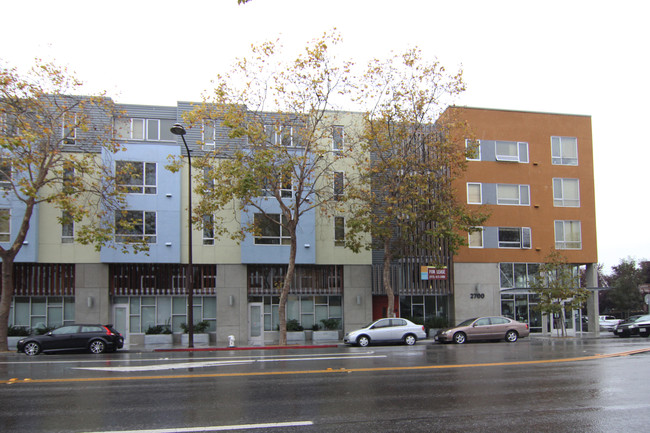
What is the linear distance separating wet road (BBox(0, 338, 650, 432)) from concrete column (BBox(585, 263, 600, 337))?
1912 centimetres

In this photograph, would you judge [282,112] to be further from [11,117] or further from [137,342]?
[137,342]

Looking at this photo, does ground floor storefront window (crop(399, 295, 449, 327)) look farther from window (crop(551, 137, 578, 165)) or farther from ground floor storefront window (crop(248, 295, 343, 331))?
window (crop(551, 137, 578, 165))

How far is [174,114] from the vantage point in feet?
95.7

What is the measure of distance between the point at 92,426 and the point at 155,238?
823 inches

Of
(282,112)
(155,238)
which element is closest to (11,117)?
(155,238)

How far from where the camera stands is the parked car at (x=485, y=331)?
24969 millimetres

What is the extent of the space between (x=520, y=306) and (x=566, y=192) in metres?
7.65

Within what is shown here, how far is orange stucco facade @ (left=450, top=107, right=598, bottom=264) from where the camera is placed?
31.8m

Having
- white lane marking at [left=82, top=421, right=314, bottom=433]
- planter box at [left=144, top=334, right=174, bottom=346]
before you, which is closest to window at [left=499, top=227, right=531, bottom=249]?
planter box at [left=144, top=334, right=174, bottom=346]

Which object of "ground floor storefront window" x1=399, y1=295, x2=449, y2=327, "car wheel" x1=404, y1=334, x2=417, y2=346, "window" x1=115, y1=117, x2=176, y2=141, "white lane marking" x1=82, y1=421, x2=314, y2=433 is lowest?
"car wheel" x1=404, y1=334, x2=417, y2=346

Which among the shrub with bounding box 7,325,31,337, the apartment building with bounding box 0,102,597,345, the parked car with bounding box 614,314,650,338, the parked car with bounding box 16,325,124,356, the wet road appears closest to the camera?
the wet road

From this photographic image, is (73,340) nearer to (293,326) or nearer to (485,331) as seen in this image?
(293,326)

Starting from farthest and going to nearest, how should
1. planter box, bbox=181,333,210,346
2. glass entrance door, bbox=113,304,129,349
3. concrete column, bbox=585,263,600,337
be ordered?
concrete column, bbox=585,263,600,337
glass entrance door, bbox=113,304,129,349
planter box, bbox=181,333,210,346

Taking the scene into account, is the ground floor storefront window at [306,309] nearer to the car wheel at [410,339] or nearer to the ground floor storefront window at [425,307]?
the ground floor storefront window at [425,307]
